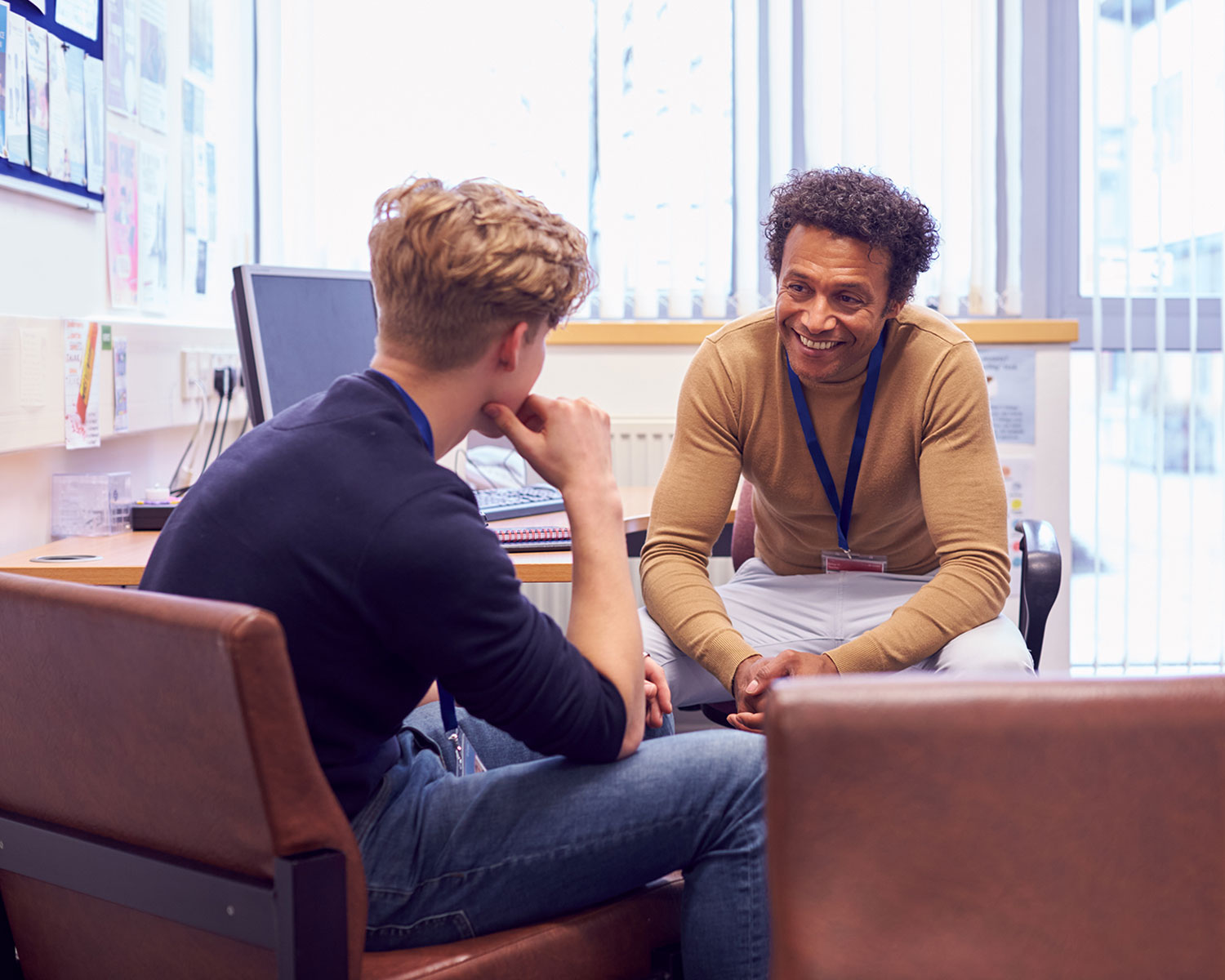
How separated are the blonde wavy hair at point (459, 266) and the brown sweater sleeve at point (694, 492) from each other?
0.73 m

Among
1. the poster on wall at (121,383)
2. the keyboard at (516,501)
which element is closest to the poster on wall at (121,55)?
the poster on wall at (121,383)

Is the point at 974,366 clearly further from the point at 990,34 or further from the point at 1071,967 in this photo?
the point at 990,34

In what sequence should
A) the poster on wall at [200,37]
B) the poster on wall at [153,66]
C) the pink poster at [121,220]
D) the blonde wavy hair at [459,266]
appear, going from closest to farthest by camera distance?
the blonde wavy hair at [459,266], the pink poster at [121,220], the poster on wall at [153,66], the poster on wall at [200,37]

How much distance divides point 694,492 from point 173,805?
1.08 m

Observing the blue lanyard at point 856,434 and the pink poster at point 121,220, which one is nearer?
the blue lanyard at point 856,434

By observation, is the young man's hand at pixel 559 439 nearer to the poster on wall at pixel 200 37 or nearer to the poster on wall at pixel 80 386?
the poster on wall at pixel 80 386

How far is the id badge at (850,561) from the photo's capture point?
1.87 metres

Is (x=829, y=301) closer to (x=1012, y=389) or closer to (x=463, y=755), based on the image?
(x=463, y=755)

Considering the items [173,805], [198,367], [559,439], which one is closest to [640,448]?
[198,367]

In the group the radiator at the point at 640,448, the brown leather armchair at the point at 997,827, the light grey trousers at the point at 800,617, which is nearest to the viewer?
the brown leather armchair at the point at 997,827

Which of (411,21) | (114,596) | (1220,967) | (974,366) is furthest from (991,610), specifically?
(411,21)

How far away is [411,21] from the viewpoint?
3.06 meters

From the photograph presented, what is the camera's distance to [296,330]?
2092 mm

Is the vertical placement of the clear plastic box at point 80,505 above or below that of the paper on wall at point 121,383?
below
